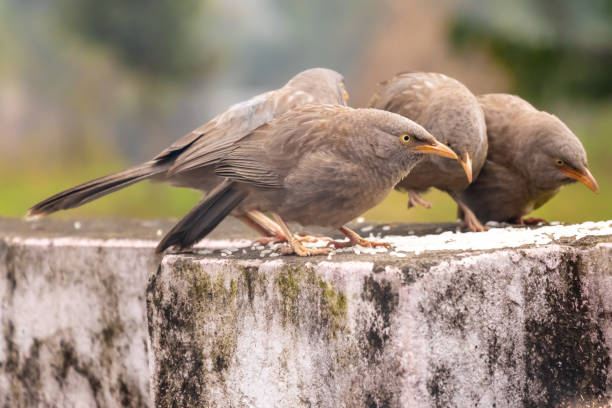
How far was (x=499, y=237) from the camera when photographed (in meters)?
2.85

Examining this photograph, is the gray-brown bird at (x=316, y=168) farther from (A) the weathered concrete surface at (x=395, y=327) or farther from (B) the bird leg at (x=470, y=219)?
(B) the bird leg at (x=470, y=219)

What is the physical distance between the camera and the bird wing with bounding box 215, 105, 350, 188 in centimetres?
273

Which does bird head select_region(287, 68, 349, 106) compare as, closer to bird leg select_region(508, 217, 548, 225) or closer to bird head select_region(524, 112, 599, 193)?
bird head select_region(524, 112, 599, 193)

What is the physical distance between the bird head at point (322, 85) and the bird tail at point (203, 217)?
2.65 ft

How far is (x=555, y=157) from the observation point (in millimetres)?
3357

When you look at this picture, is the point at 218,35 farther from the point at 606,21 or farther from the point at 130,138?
the point at 606,21

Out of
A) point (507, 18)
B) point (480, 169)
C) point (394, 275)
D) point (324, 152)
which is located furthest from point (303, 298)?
point (507, 18)

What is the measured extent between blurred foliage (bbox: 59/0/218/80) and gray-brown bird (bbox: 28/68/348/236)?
18.0 feet

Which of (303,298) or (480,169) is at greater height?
(480,169)

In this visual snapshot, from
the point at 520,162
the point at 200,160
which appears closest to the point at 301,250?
the point at 200,160

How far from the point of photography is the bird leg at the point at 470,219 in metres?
3.48

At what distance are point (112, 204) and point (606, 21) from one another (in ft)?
20.1

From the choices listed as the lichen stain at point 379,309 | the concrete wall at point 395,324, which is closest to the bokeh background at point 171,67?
the concrete wall at point 395,324

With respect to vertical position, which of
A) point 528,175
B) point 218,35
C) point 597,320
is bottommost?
point 597,320
